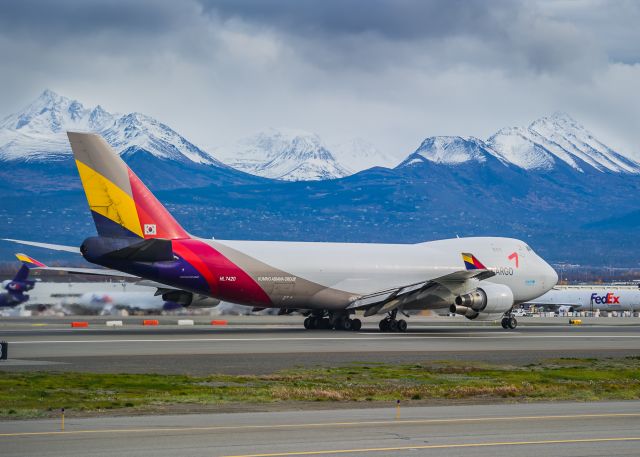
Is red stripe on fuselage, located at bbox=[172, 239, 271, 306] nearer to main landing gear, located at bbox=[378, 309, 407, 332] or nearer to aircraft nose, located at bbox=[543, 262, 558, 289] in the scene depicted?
main landing gear, located at bbox=[378, 309, 407, 332]

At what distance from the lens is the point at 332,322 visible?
5869 centimetres

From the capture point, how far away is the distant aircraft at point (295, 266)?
49250mm

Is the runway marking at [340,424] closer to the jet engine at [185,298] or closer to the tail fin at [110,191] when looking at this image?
the tail fin at [110,191]

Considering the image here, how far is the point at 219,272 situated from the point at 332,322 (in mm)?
9472

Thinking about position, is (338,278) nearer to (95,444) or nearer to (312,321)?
(312,321)

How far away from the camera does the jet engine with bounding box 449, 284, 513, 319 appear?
181ft

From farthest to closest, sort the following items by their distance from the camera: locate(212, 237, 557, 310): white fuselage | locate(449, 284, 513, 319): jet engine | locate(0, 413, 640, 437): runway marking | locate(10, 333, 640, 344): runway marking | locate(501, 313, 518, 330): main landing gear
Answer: locate(501, 313, 518, 330): main landing gear, locate(449, 284, 513, 319): jet engine, locate(212, 237, 557, 310): white fuselage, locate(10, 333, 640, 344): runway marking, locate(0, 413, 640, 437): runway marking

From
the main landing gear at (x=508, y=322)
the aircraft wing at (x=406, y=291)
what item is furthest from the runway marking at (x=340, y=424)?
the main landing gear at (x=508, y=322)

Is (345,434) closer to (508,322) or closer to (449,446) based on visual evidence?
(449,446)

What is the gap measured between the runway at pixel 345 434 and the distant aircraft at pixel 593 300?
333 feet

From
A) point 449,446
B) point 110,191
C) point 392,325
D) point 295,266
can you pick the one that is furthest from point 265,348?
point 449,446

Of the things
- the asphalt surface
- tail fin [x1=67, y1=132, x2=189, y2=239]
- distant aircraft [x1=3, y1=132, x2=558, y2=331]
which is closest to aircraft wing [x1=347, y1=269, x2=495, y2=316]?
distant aircraft [x1=3, y1=132, x2=558, y2=331]

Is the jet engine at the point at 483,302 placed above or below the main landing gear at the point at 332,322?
above

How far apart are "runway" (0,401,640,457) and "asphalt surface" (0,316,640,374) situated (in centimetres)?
1117
